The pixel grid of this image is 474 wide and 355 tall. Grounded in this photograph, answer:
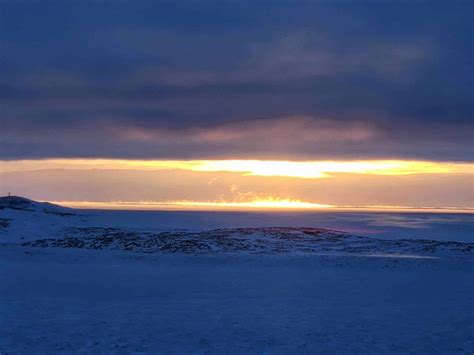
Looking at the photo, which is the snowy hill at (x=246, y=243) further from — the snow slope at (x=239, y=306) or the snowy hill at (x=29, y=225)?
the snow slope at (x=239, y=306)

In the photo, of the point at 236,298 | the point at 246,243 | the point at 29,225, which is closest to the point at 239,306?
the point at 236,298

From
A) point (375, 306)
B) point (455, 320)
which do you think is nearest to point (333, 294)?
point (375, 306)

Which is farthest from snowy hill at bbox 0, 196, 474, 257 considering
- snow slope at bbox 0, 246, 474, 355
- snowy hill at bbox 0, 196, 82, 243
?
snow slope at bbox 0, 246, 474, 355

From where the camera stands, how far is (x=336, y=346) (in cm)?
1171

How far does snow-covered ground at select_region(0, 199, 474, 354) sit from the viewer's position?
12055 millimetres

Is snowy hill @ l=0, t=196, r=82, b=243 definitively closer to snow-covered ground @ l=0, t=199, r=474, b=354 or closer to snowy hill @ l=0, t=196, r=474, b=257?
snowy hill @ l=0, t=196, r=474, b=257

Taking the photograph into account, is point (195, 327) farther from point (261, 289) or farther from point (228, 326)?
point (261, 289)

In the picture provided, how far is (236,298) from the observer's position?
1716 cm

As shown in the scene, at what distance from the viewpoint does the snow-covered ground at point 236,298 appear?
1205 cm

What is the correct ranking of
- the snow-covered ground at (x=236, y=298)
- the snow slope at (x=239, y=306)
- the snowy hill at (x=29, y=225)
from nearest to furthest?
1. the snow slope at (x=239, y=306)
2. the snow-covered ground at (x=236, y=298)
3. the snowy hill at (x=29, y=225)

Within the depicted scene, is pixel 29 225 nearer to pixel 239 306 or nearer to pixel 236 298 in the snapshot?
pixel 236 298

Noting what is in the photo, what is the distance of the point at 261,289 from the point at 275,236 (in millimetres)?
18265

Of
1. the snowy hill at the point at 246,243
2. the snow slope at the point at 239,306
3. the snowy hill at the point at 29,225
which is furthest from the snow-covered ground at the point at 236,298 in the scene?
the snowy hill at the point at 29,225

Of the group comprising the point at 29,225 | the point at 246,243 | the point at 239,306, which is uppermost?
the point at 29,225
